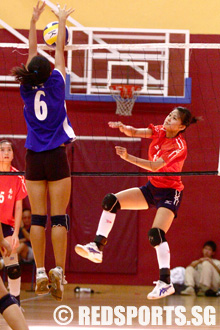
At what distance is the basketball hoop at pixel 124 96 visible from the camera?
1129 cm

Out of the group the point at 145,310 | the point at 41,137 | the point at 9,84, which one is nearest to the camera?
the point at 41,137

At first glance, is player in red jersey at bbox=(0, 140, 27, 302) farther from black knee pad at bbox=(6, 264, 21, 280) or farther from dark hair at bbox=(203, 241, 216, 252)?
dark hair at bbox=(203, 241, 216, 252)

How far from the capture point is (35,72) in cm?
544

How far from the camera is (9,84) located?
1242 cm

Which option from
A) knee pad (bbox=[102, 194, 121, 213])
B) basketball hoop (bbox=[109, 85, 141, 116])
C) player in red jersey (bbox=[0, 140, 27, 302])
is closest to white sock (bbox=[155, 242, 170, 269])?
A: knee pad (bbox=[102, 194, 121, 213])

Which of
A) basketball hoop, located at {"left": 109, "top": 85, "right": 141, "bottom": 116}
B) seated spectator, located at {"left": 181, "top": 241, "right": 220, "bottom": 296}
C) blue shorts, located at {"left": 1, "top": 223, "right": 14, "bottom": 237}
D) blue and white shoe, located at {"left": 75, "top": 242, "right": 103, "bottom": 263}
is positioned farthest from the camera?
seated spectator, located at {"left": 181, "top": 241, "right": 220, "bottom": 296}

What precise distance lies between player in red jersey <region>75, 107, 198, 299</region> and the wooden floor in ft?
5.66

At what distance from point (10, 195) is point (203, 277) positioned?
5017 mm

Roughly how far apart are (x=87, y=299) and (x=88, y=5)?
582cm

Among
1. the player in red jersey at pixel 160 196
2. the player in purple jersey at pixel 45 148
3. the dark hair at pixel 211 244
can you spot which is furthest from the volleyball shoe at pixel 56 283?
the dark hair at pixel 211 244

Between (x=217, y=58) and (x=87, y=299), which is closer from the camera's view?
(x=87, y=299)

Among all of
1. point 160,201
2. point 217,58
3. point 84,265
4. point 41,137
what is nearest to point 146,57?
Result: point 217,58

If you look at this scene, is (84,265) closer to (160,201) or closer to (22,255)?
(22,255)

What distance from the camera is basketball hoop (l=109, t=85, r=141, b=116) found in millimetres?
11289
